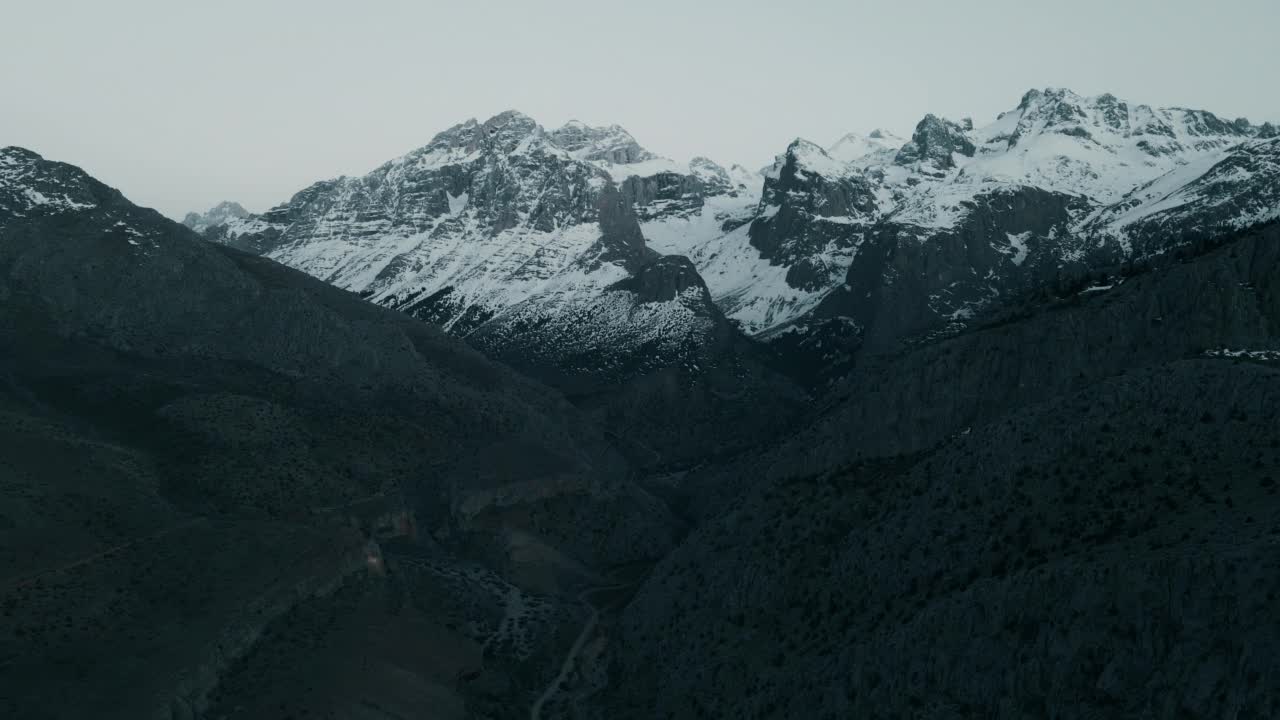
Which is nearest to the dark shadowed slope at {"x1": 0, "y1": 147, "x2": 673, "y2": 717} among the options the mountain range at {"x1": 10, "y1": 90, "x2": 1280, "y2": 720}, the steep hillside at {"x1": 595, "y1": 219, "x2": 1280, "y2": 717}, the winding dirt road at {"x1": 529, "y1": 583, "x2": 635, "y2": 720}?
→ the mountain range at {"x1": 10, "y1": 90, "x2": 1280, "y2": 720}

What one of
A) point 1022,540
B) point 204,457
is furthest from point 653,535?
point 1022,540

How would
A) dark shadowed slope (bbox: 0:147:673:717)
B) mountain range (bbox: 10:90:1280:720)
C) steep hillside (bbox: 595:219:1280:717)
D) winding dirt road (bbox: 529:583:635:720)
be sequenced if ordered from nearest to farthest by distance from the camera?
1. steep hillside (bbox: 595:219:1280:717)
2. mountain range (bbox: 10:90:1280:720)
3. dark shadowed slope (bbox: 0:147:673:717)
4. winding dirt road (bbox: 529:583:635:720)

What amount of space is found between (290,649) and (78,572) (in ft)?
51.0

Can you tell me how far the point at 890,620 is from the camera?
7669 centimetres

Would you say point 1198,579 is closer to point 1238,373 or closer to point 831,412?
point 1238,373

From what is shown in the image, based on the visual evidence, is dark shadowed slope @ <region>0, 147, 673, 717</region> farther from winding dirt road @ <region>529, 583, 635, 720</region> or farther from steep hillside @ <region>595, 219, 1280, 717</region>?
steep hillside @ <region>595, 219, 1280, 717</region>

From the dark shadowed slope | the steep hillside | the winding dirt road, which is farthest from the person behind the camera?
the winding dirt road

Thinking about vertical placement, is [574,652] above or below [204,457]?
below

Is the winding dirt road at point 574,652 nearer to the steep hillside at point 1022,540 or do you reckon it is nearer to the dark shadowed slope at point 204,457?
the dark shadowed slope at point 204,457

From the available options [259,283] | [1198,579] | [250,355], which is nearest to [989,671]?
[1198,579]

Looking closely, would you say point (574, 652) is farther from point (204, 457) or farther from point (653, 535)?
point (653, 535)

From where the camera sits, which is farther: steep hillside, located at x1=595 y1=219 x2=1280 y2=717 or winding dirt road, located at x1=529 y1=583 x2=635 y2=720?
winding dirt road, located at x1=529 y1=583 x2=635 y2=720

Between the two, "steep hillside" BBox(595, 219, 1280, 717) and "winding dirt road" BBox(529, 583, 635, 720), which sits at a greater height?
"steep hillside" BBox(595, 219, 1280, 717)

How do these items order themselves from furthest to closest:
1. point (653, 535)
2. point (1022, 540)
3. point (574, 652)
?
point (653, 535)
point (574, 652)
point (1022, 540)
